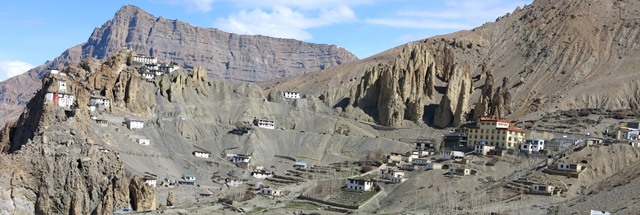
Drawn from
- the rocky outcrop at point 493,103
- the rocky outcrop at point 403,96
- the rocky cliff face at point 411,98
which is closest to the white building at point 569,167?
the rocky outcrop at point 493,103

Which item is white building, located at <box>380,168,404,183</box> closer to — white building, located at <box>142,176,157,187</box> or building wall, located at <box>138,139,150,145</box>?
white building, located at <box>142,176,157,187</box>

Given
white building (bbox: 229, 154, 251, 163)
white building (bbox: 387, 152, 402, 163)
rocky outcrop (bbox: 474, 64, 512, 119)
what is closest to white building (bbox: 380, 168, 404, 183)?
white building (bbox: 387, 152, 402, 163)

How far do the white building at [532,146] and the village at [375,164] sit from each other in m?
0.14

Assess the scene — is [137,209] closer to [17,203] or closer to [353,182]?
[17,203]

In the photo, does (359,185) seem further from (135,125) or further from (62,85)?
(62,85)

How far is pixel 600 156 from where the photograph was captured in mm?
115125

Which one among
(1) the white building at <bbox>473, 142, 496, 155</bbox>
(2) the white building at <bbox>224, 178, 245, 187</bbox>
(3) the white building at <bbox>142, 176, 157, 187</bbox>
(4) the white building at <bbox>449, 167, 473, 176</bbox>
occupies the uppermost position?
(1) the white building at <bbox>473, 142, 496, 155</bbox>

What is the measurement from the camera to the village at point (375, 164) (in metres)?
117

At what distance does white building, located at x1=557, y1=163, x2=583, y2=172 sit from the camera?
11194 centimetres

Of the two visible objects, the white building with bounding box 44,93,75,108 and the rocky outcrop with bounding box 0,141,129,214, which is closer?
the rocky outcrop with bounding box 0,141,129,214

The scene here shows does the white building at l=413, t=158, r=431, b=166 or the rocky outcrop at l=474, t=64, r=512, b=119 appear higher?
the rocky outcrop at l=474, t=64, r=512, b=119

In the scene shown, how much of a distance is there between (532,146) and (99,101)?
78.0 m

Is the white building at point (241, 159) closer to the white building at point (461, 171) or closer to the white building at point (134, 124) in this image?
the white building at point (134, 124)

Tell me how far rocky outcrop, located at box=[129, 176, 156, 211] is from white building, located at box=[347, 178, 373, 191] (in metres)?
29.1
